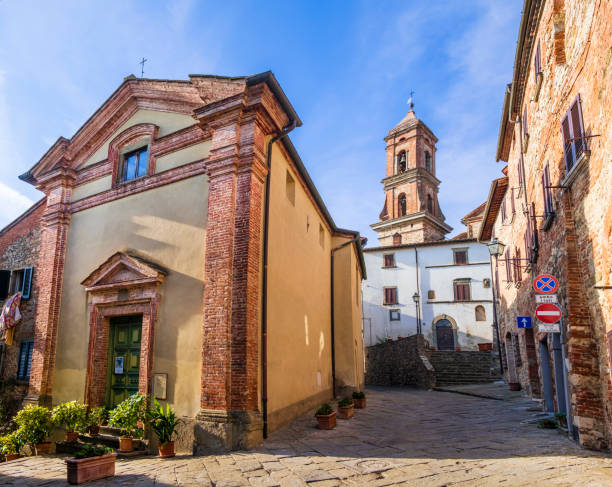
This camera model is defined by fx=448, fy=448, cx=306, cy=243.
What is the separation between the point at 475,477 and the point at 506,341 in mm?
15181

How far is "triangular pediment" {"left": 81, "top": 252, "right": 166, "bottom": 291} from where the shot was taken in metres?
9.23

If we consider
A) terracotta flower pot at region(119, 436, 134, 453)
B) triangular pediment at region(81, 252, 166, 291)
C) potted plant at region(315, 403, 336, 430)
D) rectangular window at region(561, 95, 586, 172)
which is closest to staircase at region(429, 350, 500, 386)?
potted plant at region(315, 403, 336, 430)

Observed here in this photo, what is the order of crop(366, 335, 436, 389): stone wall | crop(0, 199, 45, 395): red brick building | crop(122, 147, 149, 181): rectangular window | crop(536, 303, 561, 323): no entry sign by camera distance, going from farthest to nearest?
crop(366, 335, 436, 389): stone wall
crop(0, 199, 45, 395): red brick building
crop(122, 147, 149, 181): rectangular window
crop(536, 303, 561, 323): no entry sign

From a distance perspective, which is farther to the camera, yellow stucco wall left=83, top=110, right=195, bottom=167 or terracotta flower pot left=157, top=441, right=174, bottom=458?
yellow stucco wall left=83, top=110, right=195, bottom=167

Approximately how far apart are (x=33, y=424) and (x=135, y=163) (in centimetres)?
613

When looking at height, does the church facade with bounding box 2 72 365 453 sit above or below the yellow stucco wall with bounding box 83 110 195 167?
below

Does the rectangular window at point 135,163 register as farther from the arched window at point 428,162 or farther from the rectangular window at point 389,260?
the arched window at point 428,162

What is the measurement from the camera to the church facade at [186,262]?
8.16 metres

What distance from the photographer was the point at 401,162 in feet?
137

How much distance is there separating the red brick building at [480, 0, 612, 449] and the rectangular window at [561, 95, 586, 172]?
0.7 inches

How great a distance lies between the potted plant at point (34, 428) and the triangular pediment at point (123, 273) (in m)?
2.79

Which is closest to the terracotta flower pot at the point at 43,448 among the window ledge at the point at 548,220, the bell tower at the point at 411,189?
the window ledge at the point at 548,220

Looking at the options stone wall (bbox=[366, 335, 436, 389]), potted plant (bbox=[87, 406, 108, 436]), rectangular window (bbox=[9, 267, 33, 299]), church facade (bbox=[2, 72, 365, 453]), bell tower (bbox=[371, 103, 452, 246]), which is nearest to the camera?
church facade (bbox=[2, 72, 365, 453])

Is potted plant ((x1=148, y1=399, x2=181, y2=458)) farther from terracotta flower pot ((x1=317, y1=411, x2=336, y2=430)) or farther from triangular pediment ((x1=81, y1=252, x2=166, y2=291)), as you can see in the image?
terracotta flower pot ((x1=317, y1=411, x2=336, y2=430))
